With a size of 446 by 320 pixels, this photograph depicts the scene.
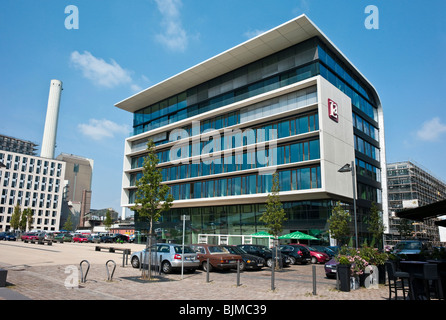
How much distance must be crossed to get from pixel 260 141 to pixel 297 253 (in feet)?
52.1

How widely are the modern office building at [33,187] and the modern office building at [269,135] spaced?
7789 centimetres

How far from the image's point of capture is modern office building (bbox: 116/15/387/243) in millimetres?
35688

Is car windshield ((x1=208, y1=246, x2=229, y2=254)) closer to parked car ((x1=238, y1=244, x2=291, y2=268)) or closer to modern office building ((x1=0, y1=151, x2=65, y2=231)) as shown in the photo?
parked car ((x1=238, y1=244, x2=291, y2=268))

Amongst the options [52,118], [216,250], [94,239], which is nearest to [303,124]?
[216,250]

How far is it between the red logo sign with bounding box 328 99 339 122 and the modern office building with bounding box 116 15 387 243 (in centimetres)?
10

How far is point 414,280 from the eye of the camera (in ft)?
32.6

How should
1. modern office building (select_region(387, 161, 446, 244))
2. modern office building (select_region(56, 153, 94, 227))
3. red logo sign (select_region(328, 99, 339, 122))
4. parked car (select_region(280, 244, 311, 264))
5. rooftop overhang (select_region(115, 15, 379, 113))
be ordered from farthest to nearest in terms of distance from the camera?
modern office building (select_region(56, 153, 94, 227)), modern office building (select_region(387, 161, 446, 244)), rooftop overhang (select_region(115, 15, 379, 113)), red logo sign (select_region(328, 99, 339, 122)), parked car (select_region(280, 244, 311, 264))

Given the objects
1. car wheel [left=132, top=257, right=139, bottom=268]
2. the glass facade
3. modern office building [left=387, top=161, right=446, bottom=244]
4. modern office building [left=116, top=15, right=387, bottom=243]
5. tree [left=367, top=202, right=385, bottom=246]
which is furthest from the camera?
modern office building [left=387, top=161, right=446, bottom=244]

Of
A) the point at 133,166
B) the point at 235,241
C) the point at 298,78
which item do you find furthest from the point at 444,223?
the point at 133,166

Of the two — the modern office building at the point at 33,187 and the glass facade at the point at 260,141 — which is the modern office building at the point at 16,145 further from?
the glass facade at the point at 260,141

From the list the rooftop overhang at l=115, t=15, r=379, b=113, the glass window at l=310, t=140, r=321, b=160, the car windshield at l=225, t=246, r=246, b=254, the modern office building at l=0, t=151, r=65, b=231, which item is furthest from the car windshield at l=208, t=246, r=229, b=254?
the modern office building at l=0, t=151, r=65, b=231

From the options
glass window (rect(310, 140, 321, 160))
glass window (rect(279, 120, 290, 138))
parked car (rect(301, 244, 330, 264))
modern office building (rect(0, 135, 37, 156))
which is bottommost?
parked car (rect(301, 244, 330, 264))

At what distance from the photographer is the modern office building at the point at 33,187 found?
10722 cm
